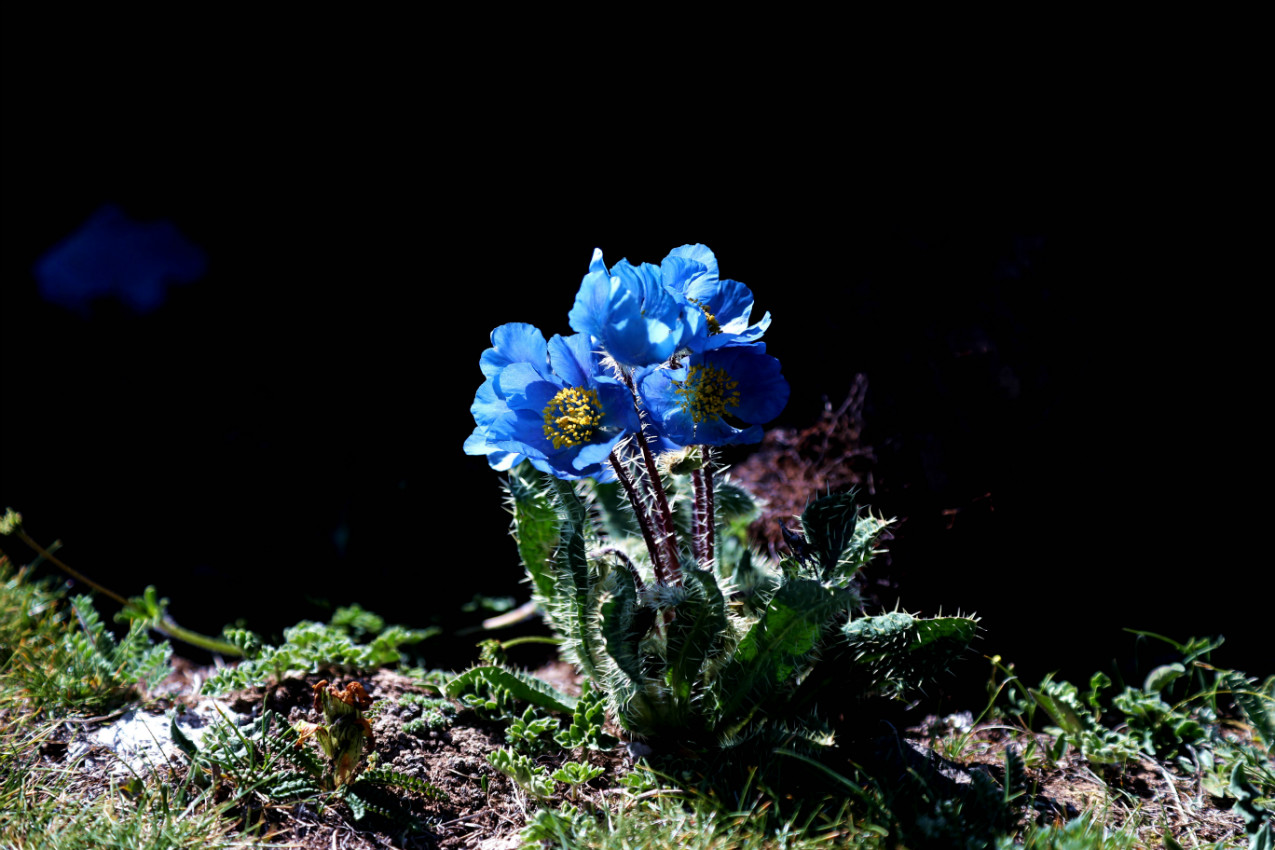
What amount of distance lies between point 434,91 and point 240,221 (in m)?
1.07

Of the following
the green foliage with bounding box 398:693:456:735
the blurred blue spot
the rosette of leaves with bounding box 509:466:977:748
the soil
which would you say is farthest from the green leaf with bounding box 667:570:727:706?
the blurred blue spot

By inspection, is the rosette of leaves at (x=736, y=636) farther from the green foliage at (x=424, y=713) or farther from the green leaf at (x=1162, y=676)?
the green leaf at (x=1162, y=676)

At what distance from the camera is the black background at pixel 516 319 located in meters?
2.44

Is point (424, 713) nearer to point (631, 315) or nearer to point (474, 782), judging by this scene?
point (474, 782)

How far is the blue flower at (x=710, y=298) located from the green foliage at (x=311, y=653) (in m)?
1.29

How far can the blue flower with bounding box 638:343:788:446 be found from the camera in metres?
1.68

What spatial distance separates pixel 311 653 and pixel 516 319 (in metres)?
1.33

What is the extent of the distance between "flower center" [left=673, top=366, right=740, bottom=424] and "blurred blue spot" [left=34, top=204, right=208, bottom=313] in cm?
276

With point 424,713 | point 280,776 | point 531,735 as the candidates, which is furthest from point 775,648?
point 280,776

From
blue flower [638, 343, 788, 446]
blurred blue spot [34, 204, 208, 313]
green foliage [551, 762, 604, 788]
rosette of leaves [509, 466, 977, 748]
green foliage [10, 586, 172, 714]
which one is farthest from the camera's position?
blurred blue spot [34, 204, 208, 313]

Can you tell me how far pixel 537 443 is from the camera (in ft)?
5.53

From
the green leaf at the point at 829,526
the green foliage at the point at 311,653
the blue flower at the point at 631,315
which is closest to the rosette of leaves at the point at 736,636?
the green leaf at the point at 829,526

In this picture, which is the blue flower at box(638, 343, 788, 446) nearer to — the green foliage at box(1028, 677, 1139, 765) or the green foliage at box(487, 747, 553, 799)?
the green foliage at box(487, 747, 553, 799)

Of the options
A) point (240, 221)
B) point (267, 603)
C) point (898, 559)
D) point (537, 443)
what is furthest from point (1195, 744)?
point (240, 221)
